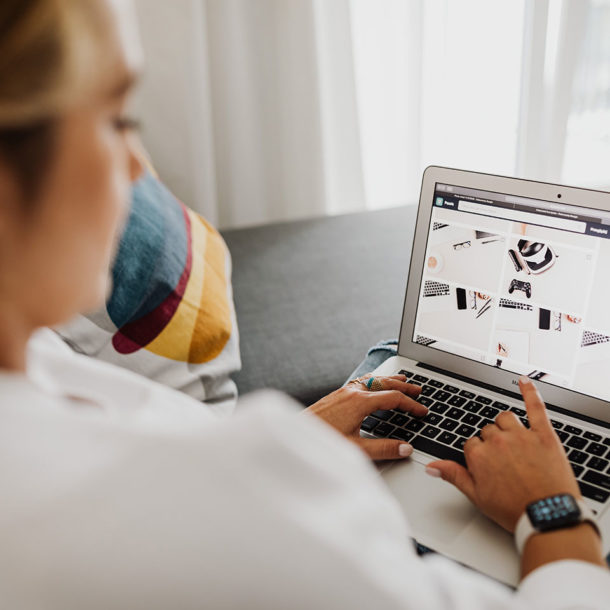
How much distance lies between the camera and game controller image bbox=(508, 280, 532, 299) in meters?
0.93

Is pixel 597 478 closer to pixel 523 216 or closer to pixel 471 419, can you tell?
pixel 471 419

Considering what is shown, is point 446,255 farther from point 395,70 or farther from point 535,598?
point 395,70

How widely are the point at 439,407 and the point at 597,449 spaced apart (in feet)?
0.67

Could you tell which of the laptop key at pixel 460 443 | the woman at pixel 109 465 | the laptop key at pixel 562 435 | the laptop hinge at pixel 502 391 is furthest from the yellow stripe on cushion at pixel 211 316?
the woman at pixel 109 465

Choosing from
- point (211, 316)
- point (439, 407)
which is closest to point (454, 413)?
point (439, 407)

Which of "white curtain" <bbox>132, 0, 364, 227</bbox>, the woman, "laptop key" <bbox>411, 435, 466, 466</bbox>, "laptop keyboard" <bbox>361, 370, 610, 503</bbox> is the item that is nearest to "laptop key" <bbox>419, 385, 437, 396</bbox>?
"laptop keyboard" <bbox>361, 370, 610, 503</bbox>

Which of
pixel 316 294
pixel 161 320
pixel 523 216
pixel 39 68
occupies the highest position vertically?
pixel 39 68

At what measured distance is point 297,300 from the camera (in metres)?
1.43

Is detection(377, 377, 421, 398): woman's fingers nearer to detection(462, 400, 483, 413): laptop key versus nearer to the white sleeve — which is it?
detection(462, 400, 483, 413): laptop key

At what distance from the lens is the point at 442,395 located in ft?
3.25

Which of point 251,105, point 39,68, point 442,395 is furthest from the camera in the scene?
point 251,105

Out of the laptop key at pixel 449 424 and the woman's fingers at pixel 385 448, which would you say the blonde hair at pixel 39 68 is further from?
the laptop key at pixel 449 424

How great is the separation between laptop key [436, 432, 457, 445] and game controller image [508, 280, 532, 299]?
0.21 meters

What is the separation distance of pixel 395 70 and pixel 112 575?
8.25ft
